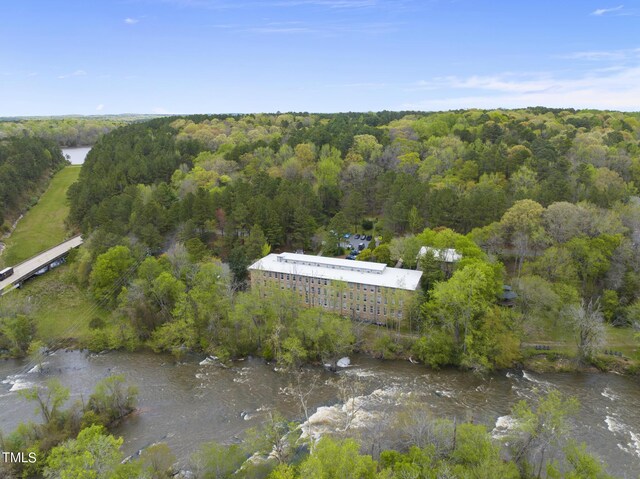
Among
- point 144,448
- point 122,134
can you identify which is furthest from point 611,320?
point 122,134

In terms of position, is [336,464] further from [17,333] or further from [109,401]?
[17,333]

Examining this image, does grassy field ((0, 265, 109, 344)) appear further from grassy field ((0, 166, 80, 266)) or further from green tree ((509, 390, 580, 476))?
green tree ((509, 390, 580, 476))

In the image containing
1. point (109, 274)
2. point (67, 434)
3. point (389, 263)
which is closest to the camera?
point (67, 434)

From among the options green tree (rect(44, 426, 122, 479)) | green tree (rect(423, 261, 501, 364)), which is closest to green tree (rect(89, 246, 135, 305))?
green tree (rect(44, 426, 122, 479))

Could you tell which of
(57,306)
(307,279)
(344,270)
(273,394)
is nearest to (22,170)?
(57,306)

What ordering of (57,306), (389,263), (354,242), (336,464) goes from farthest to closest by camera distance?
(354,242), (389,263), (57,306), (336,464)

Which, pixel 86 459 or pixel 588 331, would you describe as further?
pixel 588 331

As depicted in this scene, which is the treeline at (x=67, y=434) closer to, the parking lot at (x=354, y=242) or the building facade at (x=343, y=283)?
the building facade at (x=343, y=283)

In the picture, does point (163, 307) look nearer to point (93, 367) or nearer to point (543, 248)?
point (93, 367)
